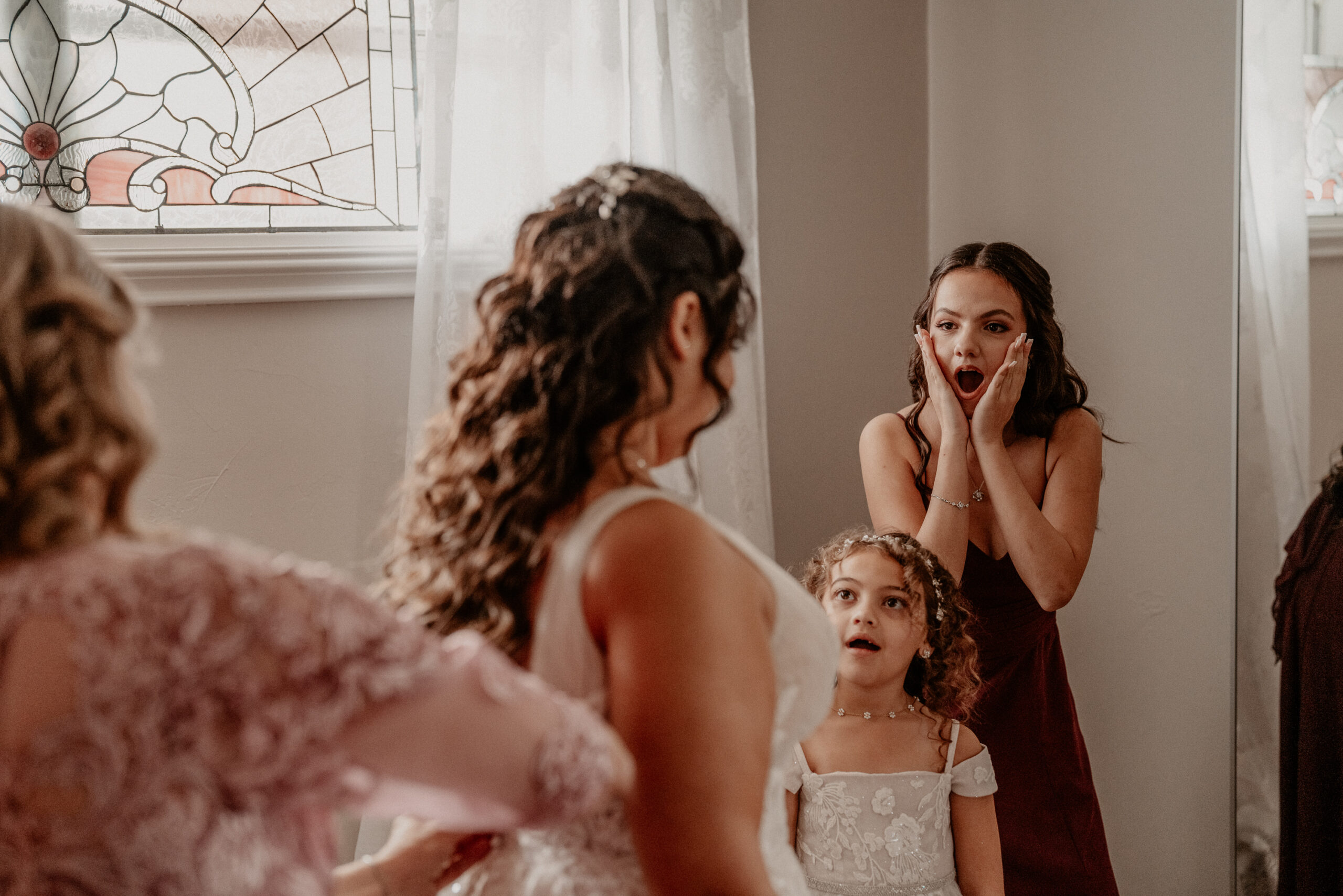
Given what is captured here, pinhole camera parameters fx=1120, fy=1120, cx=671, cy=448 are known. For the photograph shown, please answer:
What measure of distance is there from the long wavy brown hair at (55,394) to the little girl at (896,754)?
106 centimetres

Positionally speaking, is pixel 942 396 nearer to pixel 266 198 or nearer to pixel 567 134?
pixel 567 134

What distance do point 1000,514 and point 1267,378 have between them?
0.43m

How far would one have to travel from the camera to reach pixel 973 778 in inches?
59.1

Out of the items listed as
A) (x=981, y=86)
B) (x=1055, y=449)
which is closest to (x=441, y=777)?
(x=1055, y=449)

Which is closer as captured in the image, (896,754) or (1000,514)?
(896,754)

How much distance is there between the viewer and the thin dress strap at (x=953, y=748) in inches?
59.5

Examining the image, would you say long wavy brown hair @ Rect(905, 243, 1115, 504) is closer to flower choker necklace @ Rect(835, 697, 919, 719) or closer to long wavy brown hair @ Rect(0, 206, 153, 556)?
flower choker necklace @ Rect(835, 697, 919, 719)

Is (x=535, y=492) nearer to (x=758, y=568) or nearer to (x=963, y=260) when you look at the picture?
(x=758, y=568)

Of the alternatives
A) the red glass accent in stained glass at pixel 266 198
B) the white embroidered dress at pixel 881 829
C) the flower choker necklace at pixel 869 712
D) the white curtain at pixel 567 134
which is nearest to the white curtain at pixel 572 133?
the white curtain at pixel 567 134

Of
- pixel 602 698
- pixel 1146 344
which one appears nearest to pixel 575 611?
pixel 602 698

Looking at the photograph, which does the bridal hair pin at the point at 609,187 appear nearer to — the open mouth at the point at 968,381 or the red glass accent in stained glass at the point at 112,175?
the open mouth at the point at 968,381

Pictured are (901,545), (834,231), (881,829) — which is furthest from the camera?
(834,231)

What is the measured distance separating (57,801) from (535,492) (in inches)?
14.6

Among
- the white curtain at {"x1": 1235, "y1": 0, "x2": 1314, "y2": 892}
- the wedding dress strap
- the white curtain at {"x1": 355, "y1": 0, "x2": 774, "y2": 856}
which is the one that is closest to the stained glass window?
the white curtain at {"x1": 355, "y1": 0, "x2": 774, "y2": 856}
